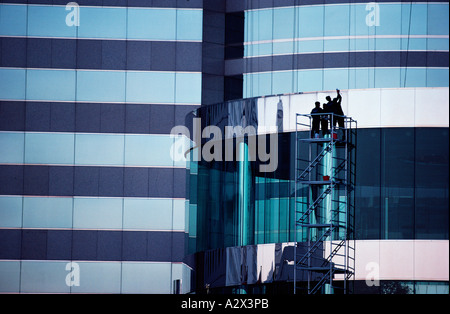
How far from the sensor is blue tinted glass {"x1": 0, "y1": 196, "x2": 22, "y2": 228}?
41.1 m

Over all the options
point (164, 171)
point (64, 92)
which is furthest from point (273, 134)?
point (64, 92)

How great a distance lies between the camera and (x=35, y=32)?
41.8 meters

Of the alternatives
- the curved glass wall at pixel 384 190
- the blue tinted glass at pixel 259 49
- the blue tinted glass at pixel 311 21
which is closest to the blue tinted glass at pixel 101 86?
the blue tinted glass at pixel 259 49

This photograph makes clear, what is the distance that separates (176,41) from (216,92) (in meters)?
3.26

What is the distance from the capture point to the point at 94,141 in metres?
41.4

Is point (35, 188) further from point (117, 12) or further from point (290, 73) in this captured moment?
point (290, 73)

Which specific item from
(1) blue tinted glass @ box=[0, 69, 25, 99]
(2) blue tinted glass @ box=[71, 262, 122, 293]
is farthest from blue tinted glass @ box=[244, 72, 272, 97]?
(1) blue tinted glass @ box=[0, 69, 25, 99]

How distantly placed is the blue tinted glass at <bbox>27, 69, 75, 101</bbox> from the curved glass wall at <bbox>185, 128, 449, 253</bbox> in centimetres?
1529

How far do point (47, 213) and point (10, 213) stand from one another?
5.95ft

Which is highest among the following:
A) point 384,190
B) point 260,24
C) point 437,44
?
point 260,24

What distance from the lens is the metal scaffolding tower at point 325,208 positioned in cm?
2736

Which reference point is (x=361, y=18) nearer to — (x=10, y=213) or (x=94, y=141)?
(x=94, y=141)

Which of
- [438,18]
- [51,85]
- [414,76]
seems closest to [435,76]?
[414,76]

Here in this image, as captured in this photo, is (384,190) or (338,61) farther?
(338,61)
